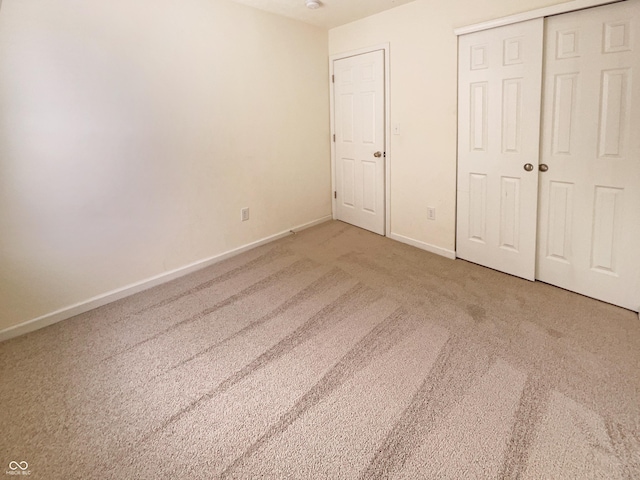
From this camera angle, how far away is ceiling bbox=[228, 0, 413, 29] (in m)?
3.36

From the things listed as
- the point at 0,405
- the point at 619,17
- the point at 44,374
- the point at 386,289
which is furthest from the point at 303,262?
the point at 619,17

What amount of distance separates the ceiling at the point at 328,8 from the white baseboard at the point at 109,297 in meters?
2.17

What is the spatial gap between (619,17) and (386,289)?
2.23 metres

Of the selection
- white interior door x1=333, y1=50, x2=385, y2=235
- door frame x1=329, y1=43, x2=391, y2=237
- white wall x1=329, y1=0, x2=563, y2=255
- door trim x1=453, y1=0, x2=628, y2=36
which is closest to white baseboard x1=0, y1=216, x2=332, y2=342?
white interior door x1=333, y1=50, x2=385, y2=235

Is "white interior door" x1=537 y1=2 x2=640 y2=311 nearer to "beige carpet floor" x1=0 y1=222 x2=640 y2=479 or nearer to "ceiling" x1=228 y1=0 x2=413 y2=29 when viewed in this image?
"beige carpet floor" x1=0 y1=222 x2=640 y2=479

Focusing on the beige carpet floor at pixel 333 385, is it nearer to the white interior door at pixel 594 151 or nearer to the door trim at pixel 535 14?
the white interior door at pixel 594 151

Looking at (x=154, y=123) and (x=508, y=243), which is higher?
(x=154, y=123)

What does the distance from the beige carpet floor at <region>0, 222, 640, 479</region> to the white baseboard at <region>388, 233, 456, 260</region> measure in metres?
0.59

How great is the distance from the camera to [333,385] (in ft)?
6.18

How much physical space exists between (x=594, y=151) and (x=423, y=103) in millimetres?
1455

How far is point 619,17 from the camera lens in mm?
2281

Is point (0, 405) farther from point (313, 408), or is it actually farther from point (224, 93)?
point (224, 93)

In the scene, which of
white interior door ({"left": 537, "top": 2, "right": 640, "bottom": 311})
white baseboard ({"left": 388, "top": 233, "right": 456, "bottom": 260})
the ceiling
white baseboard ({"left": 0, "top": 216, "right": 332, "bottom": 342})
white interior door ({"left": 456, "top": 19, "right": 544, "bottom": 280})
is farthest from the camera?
white baseboard ({"left": 388, "top": 233, "right": 456, "bottom": 260})

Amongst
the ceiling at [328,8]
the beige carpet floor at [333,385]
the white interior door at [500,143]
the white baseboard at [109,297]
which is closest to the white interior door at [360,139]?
the ceiling at [328,8]
